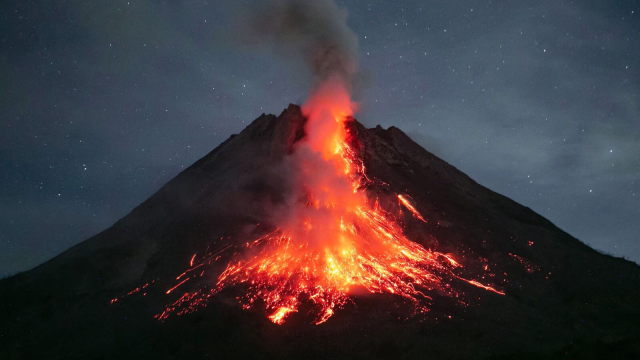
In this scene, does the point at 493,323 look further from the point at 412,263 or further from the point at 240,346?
the point at 240,346

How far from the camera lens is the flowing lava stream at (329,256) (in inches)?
1277

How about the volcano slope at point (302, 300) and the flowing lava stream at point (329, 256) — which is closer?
the volcano slope at point (302, 300)

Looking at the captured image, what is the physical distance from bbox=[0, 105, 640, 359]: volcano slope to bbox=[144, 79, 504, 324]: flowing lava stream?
1.08 m

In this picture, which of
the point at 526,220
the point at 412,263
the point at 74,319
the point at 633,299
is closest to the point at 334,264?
the point at 412,263

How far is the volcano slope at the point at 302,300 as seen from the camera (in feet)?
89.0

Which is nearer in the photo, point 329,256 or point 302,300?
point 302,300

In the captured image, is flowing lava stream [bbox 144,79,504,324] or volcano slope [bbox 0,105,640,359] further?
flowing lava stream [bbox 144,79,504,324]

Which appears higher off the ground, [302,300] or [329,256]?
[329,256]

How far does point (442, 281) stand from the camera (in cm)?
3597

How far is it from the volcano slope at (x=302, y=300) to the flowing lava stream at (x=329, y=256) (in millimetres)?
1078

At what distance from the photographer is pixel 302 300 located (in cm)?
3164

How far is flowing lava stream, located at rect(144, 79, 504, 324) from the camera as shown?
106 ft

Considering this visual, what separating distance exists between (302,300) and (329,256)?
23.9ft

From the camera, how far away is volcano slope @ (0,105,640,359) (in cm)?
2714
